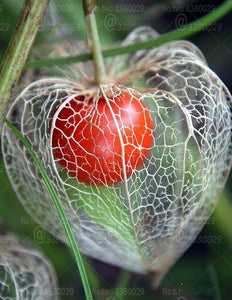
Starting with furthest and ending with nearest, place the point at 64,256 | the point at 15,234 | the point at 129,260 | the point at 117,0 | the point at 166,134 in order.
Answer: the point at 117,0 < the point at 64,256 < the point at 15,234 < the point at 129,260 < the point at 166,134

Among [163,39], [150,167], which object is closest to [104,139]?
[150,167]

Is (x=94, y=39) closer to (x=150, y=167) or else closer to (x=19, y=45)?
(x=19, y=45)

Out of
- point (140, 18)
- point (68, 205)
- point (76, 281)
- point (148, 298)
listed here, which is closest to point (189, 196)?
point (68, 205)

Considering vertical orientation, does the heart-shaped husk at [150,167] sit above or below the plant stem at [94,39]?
below

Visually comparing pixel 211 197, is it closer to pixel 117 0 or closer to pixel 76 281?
pixel 76 281

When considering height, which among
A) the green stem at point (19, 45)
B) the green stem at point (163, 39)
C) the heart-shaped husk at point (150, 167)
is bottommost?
the heart-shaped husk at point (150, 167)
